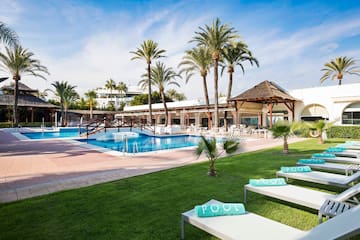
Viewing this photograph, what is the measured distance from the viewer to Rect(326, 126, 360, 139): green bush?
16.7 m

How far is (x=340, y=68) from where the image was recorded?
28.8 meters

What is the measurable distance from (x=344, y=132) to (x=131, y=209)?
1960cm

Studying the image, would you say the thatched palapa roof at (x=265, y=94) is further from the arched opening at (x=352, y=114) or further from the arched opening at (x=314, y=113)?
the arched opening at (x=352, y=114)

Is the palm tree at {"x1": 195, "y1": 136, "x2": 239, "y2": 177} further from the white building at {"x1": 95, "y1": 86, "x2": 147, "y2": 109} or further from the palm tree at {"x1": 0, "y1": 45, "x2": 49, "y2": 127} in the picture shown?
the white building at {"x1": 95, "y1": 86, "x2": 147, "y2": 109}

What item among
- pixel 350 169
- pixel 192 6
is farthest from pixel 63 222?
pixel 192 6

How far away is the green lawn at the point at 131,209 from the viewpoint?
334 centimetres

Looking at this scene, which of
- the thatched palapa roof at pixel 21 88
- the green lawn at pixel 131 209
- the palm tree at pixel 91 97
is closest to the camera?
the green lawn at pixel 131 209

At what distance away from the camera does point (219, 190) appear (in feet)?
17.0

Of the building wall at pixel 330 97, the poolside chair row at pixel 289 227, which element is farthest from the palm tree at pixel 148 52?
the poolside chair row at pixel 289 227

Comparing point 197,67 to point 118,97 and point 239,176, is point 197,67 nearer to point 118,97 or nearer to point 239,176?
point 239,176

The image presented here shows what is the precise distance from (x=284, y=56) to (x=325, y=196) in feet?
70.3

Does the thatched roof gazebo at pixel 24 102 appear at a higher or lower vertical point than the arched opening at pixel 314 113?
higher

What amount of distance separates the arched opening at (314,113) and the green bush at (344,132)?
4.71m

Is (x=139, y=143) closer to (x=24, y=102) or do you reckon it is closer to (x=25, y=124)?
(x=25, y=124)
